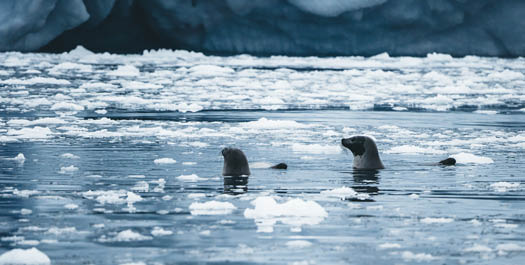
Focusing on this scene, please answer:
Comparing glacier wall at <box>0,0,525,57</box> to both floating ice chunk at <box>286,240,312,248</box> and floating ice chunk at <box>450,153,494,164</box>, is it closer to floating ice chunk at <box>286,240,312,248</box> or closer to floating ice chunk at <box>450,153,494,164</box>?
floating ice chunk at <box>450,153,494,164</box>

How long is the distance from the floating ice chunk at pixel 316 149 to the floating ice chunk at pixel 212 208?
340cm

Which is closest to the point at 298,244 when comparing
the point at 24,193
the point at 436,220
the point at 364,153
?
the point at 436,220

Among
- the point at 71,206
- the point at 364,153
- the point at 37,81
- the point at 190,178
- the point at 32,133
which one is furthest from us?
the point at 37,81

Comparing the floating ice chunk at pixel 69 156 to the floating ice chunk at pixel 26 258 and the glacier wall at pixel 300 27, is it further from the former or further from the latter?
the glacier wall at pixel 300 27

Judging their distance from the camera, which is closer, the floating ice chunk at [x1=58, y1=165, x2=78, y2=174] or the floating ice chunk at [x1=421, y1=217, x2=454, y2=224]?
the floating ice chunk at [x1=421, y1=217, x2=454, y2=224]

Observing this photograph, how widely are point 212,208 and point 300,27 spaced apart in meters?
22.8

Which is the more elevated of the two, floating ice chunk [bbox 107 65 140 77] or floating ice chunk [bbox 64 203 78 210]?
floating ice chunk [bbox 107 65 140 77]

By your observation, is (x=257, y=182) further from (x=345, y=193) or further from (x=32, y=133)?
(x=32, y=133)

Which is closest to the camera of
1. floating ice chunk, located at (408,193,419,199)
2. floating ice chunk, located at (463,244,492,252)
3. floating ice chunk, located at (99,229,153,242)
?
floating ice chunk, located at (463,244,492,252)

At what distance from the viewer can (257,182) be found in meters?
7.36

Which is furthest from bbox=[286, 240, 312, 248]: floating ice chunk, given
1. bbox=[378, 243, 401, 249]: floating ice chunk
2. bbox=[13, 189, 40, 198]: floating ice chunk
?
bbox=[13, 189, 40, 198]: floating ice chunk

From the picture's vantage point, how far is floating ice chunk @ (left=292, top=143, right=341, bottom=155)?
9570mm

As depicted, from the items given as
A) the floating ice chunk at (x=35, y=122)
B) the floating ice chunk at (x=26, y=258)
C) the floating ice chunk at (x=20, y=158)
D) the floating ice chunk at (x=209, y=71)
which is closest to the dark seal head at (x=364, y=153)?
the floating ice chunk at (x=20, y=158)

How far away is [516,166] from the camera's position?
336 inches
